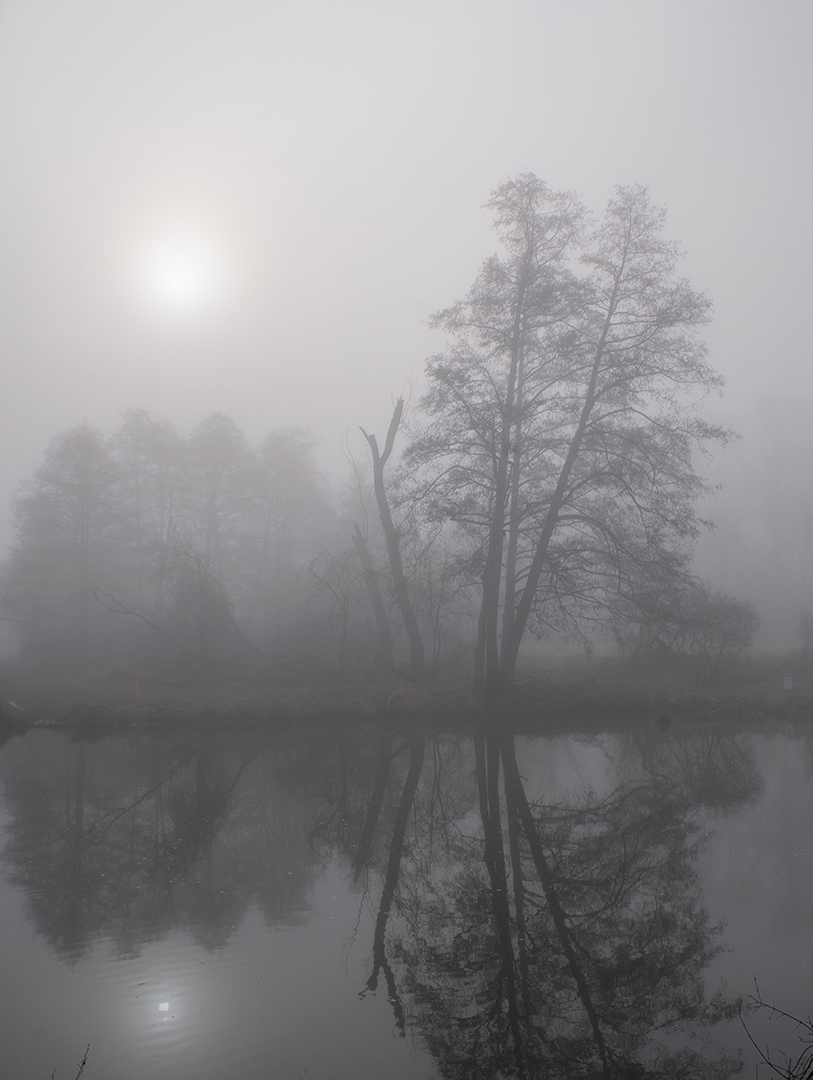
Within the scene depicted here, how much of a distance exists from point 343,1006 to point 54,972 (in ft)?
8.30

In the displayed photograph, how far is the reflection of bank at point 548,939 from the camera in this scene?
5062 millimetres

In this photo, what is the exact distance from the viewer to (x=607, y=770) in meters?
14.3

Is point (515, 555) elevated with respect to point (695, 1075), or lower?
elevated

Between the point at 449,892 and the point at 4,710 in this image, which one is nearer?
the point at 449,892

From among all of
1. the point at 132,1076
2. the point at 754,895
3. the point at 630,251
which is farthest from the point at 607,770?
the point at 630,251

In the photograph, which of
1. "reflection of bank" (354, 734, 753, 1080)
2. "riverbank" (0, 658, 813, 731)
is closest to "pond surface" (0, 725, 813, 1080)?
"reflection of bank" (354, 734, 753, 1080)

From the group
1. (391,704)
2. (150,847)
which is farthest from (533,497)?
(150,847)

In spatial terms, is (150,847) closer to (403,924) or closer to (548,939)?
(403,924)

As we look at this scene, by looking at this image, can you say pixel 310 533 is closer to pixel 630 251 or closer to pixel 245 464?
pixel 245 464

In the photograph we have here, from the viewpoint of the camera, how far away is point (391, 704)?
2170cm

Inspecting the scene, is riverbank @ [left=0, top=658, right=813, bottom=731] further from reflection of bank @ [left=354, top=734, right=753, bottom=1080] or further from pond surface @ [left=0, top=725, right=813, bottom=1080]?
reflection of bank @ [left=354, top=734, right=753, bottom=1080]

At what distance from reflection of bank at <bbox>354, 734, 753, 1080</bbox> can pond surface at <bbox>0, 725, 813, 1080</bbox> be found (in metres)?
0.03

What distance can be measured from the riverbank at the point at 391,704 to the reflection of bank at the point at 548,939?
1013cm

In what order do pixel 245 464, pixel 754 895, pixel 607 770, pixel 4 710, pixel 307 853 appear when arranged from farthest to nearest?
pixel 245 464 → pixel 4 710 → pixel 607 770 → pixel 307 853 → pixel 754 895
